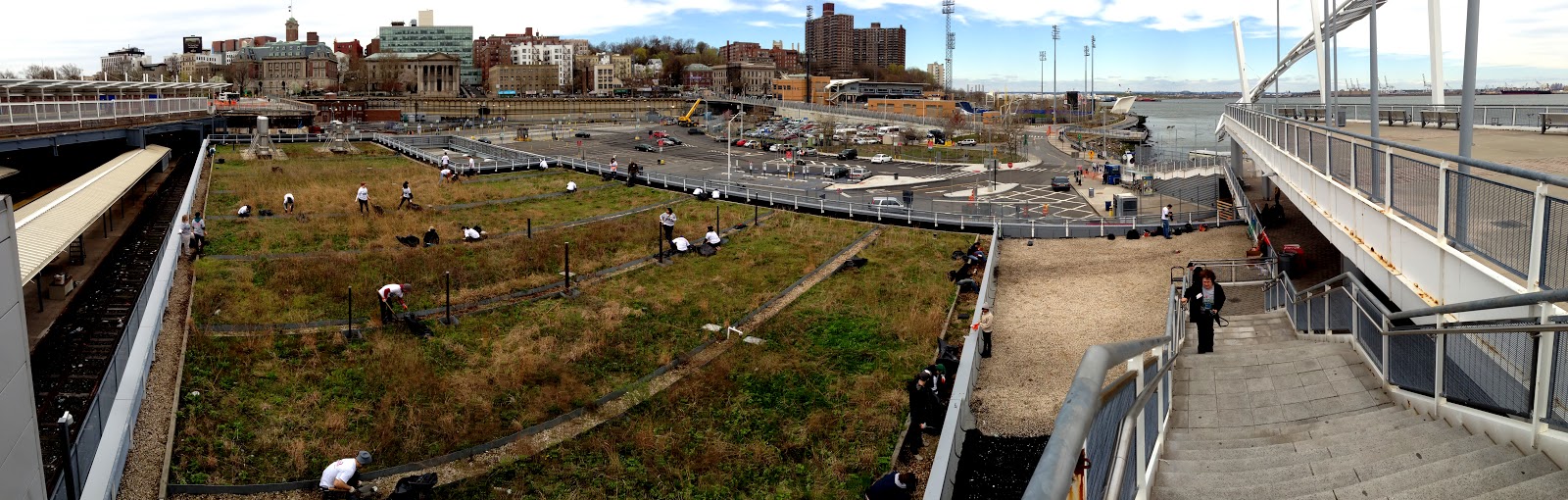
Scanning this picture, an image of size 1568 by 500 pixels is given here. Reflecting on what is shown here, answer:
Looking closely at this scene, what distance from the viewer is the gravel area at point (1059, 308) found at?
12.3 metres

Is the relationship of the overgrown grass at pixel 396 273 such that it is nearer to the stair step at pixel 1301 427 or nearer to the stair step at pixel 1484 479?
the stair step at pixel 1301 427

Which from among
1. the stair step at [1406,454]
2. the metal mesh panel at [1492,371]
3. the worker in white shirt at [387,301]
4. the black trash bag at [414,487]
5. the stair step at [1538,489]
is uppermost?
the metal mesh panel at [1492,371]

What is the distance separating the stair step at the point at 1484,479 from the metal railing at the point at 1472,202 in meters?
1.46

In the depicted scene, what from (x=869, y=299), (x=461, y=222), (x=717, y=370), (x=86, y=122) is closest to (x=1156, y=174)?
(x=869, y=299)

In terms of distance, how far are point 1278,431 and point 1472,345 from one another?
4.23ft

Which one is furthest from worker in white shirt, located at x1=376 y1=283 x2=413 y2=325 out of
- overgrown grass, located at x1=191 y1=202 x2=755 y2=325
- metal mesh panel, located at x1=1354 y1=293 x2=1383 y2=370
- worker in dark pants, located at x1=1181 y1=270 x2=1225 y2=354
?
metal mesh panel, located at x1=1354 y1=293 x2=1383 y2=370

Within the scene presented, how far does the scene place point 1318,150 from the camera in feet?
44.5

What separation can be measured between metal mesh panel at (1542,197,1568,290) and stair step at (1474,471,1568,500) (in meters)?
1.68

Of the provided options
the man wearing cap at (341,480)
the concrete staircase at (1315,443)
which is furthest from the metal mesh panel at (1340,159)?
the man wearing cap at (341,480)

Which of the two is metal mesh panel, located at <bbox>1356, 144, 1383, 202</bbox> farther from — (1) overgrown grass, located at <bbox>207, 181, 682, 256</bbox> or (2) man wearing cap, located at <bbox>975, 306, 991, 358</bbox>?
(1) overgrown grass, located at <bbox>207, 181, 682, 256</bbox>

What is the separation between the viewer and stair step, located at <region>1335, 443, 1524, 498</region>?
496cm

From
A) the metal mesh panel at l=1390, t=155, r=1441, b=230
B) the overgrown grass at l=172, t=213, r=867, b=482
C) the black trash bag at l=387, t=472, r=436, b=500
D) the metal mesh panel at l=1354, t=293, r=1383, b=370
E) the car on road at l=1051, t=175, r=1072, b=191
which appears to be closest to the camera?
the metal mesh panel at l=1354, t=293, r=1383, b=370

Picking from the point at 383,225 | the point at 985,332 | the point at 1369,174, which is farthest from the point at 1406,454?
the point at 383,225

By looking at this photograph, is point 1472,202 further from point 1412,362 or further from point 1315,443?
point 1315,443
